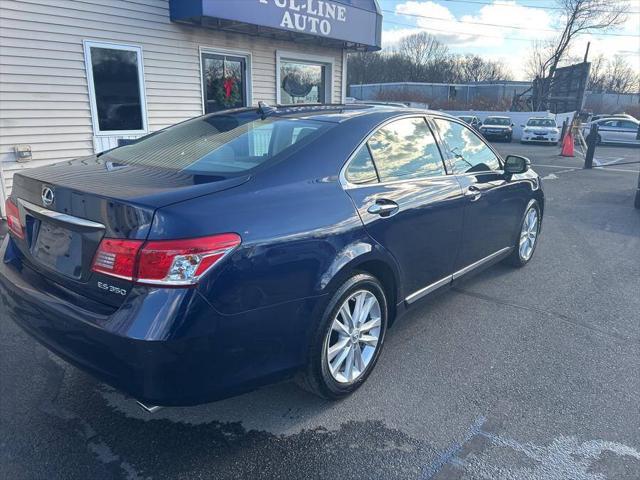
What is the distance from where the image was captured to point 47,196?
92.0 inches

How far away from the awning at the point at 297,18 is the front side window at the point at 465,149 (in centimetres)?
522

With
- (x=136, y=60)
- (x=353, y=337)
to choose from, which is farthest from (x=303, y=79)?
(x=353, y=337)

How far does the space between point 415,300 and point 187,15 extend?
21.4ft

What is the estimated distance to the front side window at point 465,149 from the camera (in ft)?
12.1

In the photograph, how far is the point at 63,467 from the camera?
2217 mm

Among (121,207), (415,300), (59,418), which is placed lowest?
(59,418)

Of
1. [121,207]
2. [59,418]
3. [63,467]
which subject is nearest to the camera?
[121,207]

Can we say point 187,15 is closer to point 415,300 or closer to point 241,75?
point 241,75

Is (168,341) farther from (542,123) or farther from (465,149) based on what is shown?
(542,123)

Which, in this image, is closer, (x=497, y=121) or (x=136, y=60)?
(x=136, y=60)

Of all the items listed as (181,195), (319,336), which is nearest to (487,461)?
(319,336)

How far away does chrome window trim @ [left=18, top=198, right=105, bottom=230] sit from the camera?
208 centimetres

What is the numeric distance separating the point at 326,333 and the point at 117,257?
43.1 inches

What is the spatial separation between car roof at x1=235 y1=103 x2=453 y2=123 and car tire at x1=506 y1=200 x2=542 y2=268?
189 centimetres
